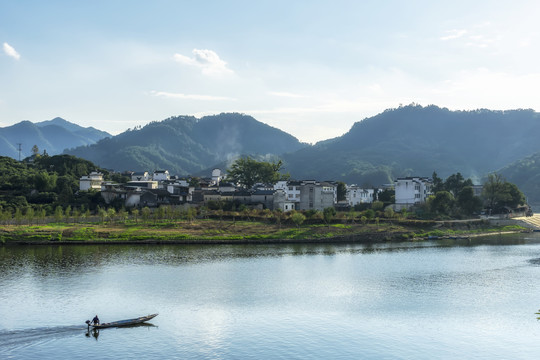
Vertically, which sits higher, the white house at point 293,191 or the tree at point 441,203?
the white house at point 293,191

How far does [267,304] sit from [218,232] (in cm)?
3525

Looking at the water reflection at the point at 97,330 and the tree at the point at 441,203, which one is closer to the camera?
the water reflection at the point at 97,330

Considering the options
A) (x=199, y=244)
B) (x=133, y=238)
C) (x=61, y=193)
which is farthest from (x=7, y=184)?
(x=199, y=244)

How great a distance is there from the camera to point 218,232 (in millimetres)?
69750

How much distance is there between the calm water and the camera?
89.4 feet

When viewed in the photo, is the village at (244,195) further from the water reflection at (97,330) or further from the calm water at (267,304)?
the water reflection at (97,330)

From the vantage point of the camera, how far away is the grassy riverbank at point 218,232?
63741 mm

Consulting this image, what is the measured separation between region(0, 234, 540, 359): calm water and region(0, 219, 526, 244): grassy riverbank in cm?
604

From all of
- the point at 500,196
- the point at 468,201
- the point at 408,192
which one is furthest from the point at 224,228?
the point at 500,196

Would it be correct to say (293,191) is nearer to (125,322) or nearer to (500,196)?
(500,196)

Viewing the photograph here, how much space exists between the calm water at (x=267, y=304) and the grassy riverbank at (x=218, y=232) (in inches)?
238

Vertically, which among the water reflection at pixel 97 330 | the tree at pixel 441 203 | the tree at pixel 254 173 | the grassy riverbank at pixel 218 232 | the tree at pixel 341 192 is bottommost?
the water reflection at pixel 97 330

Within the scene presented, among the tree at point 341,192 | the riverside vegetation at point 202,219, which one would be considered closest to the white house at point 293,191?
the tree at point 341,192

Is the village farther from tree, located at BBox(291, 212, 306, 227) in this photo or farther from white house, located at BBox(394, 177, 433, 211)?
tree, located at BBox(291, 212, 306, 227)
